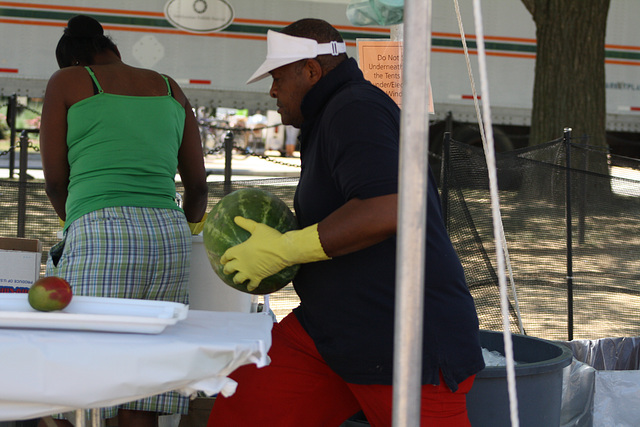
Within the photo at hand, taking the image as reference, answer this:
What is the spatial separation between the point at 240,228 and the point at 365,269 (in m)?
0.39

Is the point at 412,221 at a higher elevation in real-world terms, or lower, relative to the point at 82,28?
lower

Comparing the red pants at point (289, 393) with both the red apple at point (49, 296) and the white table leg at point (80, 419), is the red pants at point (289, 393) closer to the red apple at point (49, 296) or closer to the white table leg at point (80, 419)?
the white table leg at point (80, 419)

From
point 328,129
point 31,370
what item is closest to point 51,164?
point 328,129

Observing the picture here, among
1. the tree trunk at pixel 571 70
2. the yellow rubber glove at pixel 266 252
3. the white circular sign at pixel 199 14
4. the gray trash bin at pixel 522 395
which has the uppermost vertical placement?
the white circular sign at pixel 199 14

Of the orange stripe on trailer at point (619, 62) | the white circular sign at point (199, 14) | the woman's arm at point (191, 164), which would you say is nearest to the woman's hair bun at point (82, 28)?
the woman's arm at point (191, 164)

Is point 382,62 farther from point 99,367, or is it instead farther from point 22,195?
point 22,195

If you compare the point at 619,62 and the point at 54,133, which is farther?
the point at 619,62

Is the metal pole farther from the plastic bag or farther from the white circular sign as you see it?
the white circular sign

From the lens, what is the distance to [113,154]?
2.69m

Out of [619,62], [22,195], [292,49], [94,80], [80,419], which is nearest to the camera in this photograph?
[80,419]

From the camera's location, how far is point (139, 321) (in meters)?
1.65

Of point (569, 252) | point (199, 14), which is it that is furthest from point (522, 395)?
point (199, 14)

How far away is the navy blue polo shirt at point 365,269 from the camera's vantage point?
201 cm

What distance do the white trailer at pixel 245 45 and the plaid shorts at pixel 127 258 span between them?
8.83 metres
